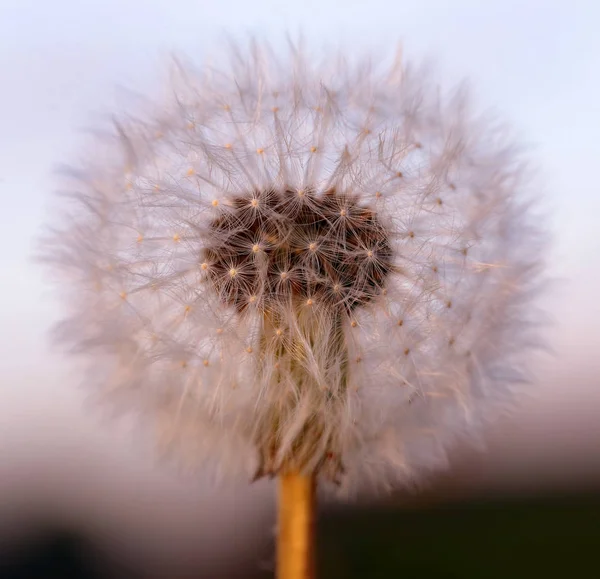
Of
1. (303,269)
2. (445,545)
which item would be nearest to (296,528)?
(303,269)

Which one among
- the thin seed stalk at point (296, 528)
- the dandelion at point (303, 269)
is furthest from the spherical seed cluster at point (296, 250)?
the thin seed stalk at point (296, 528)

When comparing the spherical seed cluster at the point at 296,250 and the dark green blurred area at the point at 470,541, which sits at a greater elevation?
the spherical seed cluster at the point at 296,250

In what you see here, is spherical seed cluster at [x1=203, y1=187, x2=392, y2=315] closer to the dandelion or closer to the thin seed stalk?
the dandelion

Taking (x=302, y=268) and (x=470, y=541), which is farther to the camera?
(x=470, y=541)

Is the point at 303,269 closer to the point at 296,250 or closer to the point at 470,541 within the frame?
the point at 296,250

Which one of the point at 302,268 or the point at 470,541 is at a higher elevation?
the point at 302,268

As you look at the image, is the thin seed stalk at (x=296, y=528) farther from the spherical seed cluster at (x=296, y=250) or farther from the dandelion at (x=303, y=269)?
the spherical seed cluster at (x=296, y=250)

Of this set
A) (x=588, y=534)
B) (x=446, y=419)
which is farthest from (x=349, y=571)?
(x=446, y=419)
